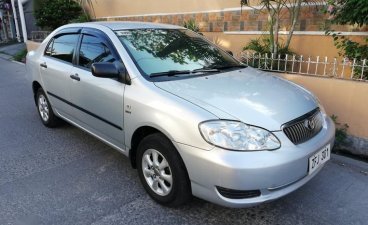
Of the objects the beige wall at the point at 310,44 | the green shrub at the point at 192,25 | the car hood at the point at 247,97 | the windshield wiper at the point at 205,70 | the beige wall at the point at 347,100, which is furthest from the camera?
the green shrub at the point at 192,25

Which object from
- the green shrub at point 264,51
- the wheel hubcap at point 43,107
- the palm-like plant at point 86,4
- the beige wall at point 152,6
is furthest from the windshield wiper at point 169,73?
the palm-like plant at point 86,4

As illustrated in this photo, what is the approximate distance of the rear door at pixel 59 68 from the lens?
13.8 ft

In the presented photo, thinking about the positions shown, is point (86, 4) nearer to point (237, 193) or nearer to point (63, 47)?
point (63, 47)

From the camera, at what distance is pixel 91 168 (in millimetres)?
3859

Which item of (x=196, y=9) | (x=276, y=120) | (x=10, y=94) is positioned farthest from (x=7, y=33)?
(x=276, y=120)

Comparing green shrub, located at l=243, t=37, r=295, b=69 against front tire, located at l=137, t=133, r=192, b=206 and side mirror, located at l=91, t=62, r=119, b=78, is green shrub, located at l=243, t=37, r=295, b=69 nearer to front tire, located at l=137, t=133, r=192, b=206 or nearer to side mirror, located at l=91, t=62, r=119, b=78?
side mirror, located at l=91, t=62, r=119, b=78

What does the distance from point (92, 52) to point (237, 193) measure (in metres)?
2.31

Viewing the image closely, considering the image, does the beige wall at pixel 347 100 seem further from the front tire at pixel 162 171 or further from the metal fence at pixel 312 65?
the front tire at pixel 162 171

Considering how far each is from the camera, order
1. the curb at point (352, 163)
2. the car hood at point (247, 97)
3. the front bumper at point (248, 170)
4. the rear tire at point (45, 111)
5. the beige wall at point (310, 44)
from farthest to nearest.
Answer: the beige wall at point (310, 44)
the rear tire at point (45, 111)
the curb at point (352, 163)
the car hood at point (247, 97)
the front bumper at point (248, 170)

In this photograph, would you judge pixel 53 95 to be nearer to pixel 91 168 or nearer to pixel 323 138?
pixel 91 168

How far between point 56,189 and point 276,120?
A: 2200 millimetres

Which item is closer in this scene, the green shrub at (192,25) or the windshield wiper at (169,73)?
the windshield wiper at (169,73)

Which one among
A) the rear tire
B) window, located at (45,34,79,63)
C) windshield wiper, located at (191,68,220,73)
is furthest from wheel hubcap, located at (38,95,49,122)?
windshield wiper, located at (191,68,220,73)

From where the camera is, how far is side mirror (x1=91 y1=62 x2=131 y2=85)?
3.18 m
